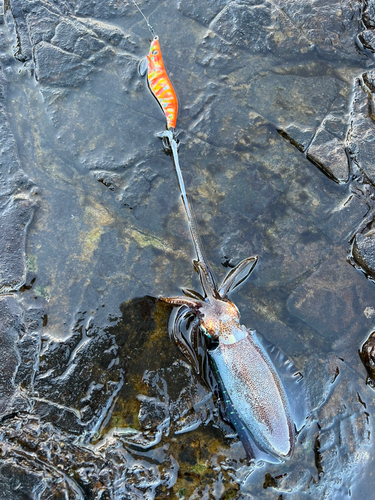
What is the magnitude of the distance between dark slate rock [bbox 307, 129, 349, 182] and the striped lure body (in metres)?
1.71

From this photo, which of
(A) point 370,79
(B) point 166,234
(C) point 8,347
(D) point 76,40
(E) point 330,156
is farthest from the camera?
(D) point 76,40

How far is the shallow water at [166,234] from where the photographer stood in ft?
13.4

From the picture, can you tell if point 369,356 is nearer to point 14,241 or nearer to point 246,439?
point 246,439

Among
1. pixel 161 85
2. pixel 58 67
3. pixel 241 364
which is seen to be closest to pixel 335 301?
pixel 241 364

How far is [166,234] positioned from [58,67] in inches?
101

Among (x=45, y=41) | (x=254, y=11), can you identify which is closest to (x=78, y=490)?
(x=45, y=41)

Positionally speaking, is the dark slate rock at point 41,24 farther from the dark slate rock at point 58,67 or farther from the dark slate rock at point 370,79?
the dark slate rock at point 370,79

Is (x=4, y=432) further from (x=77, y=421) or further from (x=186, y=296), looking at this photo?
(x=186, y=296)

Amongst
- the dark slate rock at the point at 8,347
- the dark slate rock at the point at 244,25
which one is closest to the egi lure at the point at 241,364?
the dark slate rock at the point at 8,347

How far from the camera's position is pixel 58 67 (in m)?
5.02

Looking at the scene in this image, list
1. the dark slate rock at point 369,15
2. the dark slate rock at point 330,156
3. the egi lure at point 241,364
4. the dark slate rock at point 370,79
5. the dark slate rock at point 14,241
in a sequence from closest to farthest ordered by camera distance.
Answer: the egi lure at point 241,364
the dark slate rock at point 14,241
the dark slate rock at point 330,156
the dark slate rock at point 370,79
the dark slate rock at point 369,15

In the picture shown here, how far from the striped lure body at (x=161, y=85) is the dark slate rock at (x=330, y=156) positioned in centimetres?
171

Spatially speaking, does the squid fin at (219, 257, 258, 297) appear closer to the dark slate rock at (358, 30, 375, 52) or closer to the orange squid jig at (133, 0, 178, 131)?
the orange squid jig at (133, 0, 178, 131)

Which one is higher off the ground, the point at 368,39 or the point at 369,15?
the point at 369,15
